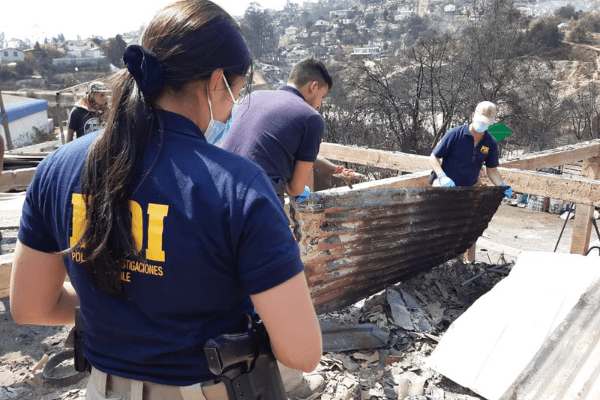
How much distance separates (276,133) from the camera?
3.15 metres

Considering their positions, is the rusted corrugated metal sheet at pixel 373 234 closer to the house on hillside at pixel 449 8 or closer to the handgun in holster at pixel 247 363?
the handgun in holster at pixel 247 363

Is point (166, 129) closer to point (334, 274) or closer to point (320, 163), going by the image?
point (334, 274)

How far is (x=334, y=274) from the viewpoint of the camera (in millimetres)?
3816

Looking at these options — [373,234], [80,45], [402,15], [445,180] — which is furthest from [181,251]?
[402,15]

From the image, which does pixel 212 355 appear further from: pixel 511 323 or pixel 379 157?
pixel 379 157

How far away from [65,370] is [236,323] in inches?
123

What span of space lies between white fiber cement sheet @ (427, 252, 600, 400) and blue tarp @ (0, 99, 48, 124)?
46.5 m

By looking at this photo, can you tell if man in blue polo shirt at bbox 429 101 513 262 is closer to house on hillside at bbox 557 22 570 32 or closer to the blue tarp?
the blue tarp

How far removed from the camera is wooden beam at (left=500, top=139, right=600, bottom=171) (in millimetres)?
6801

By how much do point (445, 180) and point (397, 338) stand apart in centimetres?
201

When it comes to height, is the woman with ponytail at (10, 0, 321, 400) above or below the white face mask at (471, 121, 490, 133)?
above

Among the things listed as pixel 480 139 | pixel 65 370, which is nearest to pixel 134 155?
pixel 65 370

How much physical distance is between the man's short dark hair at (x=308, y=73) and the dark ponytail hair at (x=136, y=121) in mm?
2559

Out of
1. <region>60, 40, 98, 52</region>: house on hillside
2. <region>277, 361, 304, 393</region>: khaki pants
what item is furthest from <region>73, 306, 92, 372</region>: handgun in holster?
<region>60, 40, 98, 52</region>: house on hillside
